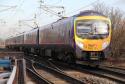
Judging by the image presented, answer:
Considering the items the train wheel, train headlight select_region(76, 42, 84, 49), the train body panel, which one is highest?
the train body panel

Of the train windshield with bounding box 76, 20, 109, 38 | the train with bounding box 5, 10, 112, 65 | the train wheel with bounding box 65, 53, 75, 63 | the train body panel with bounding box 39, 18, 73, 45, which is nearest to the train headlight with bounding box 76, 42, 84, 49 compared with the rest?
the train with bounding box 5, 10, 112, 65

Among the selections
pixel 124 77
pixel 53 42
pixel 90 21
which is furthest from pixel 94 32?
pixel 53 42

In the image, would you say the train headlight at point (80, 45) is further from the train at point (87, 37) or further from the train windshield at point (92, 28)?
the train windshield at point (92, 28)

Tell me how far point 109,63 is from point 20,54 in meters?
7.61

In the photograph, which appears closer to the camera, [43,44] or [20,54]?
[20,54]

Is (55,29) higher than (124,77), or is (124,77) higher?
(55,29)

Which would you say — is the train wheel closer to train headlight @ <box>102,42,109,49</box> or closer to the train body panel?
the train body panel

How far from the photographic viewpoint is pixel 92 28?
20.2 metres

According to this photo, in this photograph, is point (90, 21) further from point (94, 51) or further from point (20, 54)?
point (20, 54)

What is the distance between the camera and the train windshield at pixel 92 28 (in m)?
20.0

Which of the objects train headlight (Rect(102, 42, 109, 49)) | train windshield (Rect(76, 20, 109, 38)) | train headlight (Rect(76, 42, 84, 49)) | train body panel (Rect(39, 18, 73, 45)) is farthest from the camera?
train body panel (Rect(39, 18, 73, 45))

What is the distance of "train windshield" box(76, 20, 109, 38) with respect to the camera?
1998 cm

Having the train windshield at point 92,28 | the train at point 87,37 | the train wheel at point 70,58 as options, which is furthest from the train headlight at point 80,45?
the train wheel at point 70,58

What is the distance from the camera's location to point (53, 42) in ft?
84.8
